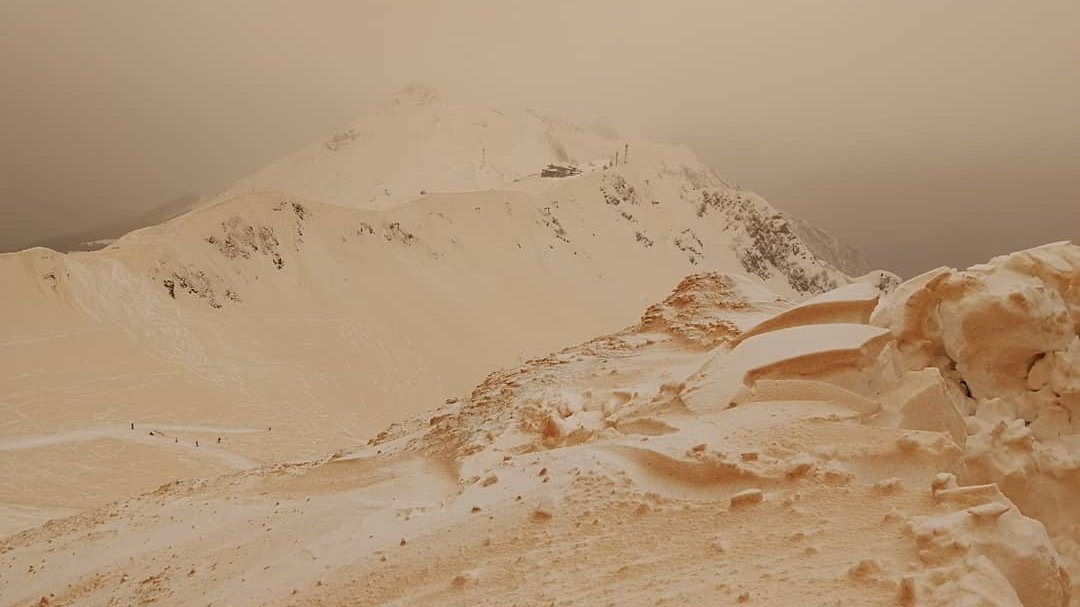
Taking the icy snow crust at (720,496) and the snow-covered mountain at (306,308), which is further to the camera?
the snow-covered mountain at (306,308)

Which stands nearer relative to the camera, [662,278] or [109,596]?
[109,596]

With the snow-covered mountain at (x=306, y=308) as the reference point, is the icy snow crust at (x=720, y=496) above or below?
above

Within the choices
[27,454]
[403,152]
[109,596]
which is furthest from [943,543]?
[403,152]

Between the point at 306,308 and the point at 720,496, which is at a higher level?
the point at 720,496

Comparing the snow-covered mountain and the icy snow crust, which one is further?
the snow-covered mountain

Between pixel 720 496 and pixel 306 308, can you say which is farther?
pixel 306 308

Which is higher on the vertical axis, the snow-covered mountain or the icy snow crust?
the icy snow crust

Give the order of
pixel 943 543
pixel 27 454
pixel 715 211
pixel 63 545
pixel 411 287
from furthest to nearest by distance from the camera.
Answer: pixel 715 211 → pixel 411 287 → pixel 27 454 → pixel 63 545 → pixel 943 543

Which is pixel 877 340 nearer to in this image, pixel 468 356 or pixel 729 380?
pixel 729 380
